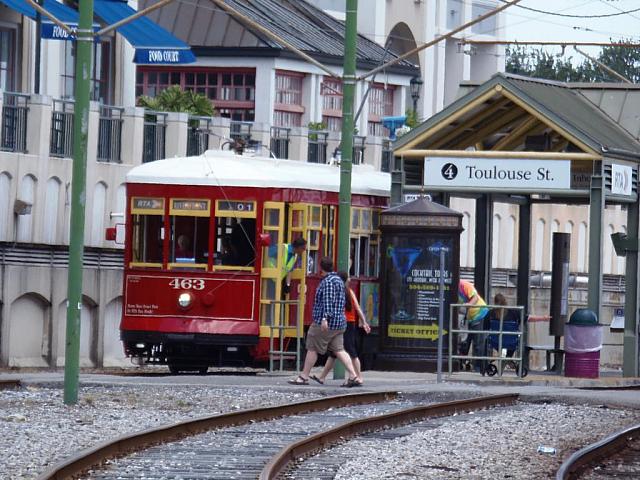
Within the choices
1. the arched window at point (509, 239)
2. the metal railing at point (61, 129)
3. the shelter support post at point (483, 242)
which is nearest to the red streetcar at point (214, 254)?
the shelter support post at point (483, 242)

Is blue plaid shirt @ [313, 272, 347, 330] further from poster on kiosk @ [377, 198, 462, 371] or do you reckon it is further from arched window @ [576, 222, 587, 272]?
arched window @ [576, 222, 587, 272]

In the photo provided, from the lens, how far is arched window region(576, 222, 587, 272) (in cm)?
6225

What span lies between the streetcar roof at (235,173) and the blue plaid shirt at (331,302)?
177 inches

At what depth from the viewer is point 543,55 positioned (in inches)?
4599

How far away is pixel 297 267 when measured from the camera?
95.1 feet

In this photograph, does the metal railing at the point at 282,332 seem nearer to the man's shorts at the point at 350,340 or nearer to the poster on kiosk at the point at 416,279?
the poster on kiosk at the point at 416,279

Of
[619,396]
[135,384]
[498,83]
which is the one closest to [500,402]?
[619,396]

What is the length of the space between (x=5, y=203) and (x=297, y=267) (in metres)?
10.1

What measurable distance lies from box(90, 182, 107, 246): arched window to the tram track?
16.8 metres

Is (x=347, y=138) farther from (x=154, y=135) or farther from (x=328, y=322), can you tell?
(x=154, y=135)

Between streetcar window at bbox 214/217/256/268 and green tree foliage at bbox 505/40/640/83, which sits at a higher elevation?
green tree foliage at bbox 505/40/640/83

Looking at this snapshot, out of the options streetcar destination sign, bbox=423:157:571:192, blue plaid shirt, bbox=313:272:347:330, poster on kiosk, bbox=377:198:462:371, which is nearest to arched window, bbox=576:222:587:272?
streetcar destination sign, bbox=423:157:571:192

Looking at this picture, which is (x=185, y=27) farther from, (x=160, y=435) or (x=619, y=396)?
(x=160, y=435)

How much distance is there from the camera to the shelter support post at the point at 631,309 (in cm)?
3017
